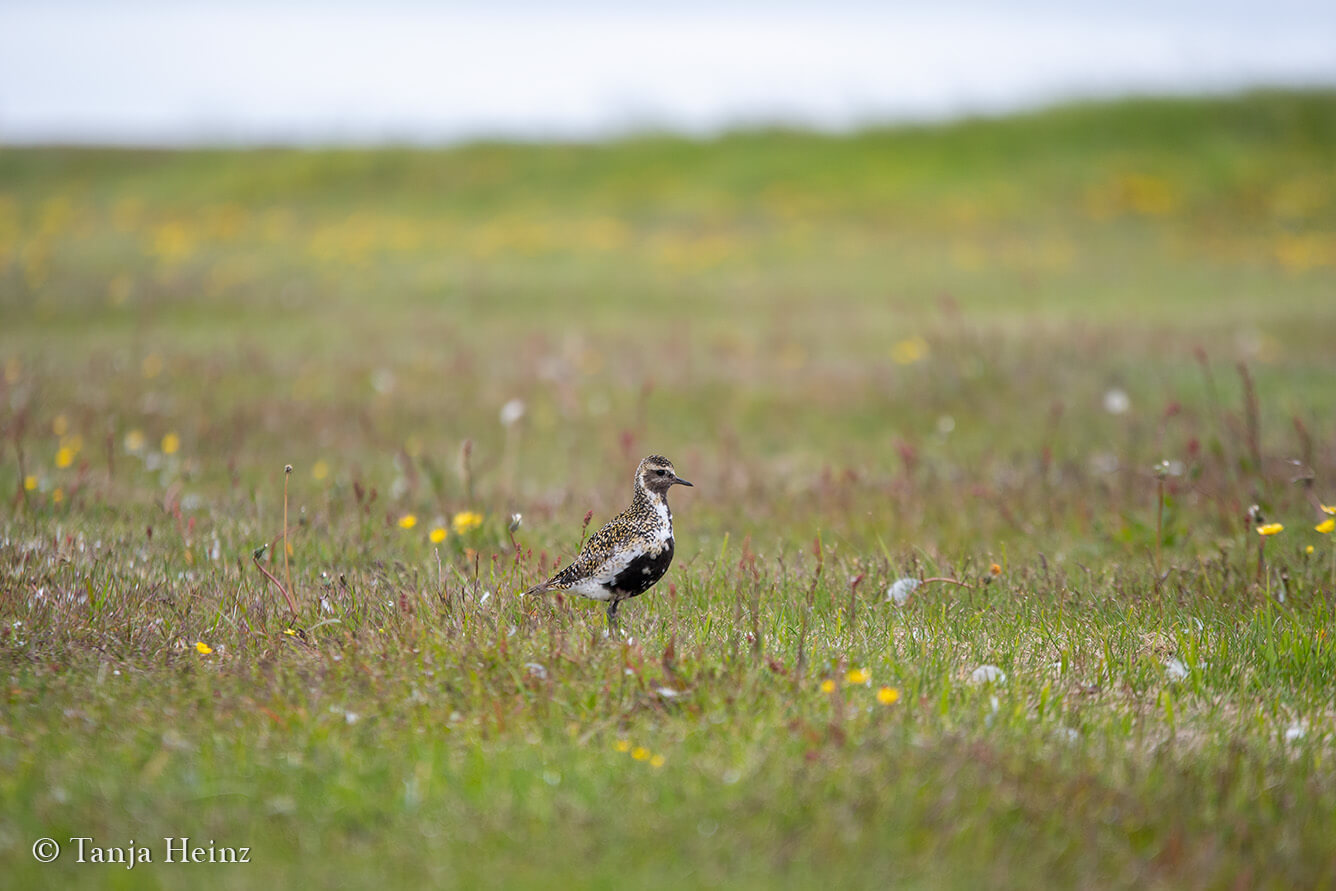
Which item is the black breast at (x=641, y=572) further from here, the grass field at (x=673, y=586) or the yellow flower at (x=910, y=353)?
the yellow flower at (x=910, y=353)

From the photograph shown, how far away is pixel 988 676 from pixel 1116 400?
3.72 meters

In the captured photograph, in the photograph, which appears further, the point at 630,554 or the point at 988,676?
the point at 630,554

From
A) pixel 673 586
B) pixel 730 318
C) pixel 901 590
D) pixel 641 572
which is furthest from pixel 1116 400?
pixel 730 318

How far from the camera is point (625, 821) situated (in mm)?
2850

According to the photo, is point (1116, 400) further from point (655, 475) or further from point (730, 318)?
point (730, 318)

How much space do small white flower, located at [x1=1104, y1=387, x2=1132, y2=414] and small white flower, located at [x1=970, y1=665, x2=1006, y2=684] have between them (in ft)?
11.9

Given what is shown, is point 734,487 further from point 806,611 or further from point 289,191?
point 289,191

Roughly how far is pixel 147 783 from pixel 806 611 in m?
2.49

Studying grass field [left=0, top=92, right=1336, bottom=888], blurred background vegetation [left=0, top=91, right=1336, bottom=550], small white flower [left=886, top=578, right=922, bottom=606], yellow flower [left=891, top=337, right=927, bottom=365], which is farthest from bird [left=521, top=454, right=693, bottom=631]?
yellow flower [left=891, top=337, right=927, bottom=365]

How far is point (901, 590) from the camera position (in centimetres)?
463

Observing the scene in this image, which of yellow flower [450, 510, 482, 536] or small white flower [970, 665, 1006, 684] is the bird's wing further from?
small white flower [970, 665, 1006, 684]

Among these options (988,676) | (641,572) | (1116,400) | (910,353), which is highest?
(910,353)

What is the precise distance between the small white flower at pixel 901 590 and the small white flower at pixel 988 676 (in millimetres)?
810

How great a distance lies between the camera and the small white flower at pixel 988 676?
3.72 meters
